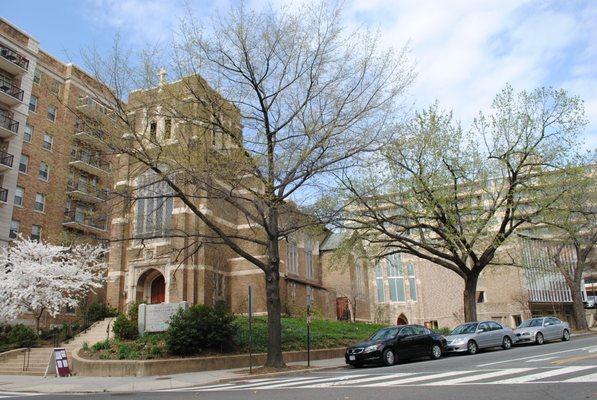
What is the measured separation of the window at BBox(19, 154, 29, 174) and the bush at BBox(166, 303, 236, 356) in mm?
26449

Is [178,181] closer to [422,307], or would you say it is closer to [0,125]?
[0,125]

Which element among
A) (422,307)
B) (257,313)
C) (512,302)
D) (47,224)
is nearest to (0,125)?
(47,224)

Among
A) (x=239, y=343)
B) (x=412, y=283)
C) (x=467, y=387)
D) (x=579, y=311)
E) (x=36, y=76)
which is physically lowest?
(x=467, y=387)

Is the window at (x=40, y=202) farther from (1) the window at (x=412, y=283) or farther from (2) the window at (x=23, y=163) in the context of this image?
(1) the window at (x=412, y=283)

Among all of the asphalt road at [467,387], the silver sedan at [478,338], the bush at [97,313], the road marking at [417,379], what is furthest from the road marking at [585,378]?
the bush at [97,313]

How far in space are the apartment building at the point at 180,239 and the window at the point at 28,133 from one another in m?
12.6

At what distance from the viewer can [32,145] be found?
41.1m

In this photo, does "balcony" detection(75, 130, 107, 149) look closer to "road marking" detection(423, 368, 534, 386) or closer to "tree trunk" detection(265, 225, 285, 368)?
"tree trunk" detection(265, 225, 285, 368)

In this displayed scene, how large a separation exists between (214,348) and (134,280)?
48.3 feet

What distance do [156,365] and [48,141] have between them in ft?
103

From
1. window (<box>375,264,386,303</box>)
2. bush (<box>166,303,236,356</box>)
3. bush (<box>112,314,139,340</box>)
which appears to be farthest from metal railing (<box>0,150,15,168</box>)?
window (<box>375,264,386,303</box>)

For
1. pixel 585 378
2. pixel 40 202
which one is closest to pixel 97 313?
pixel 40 202

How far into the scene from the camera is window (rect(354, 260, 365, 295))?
52.3m

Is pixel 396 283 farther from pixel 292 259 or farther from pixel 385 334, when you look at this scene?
pixel 385 334
